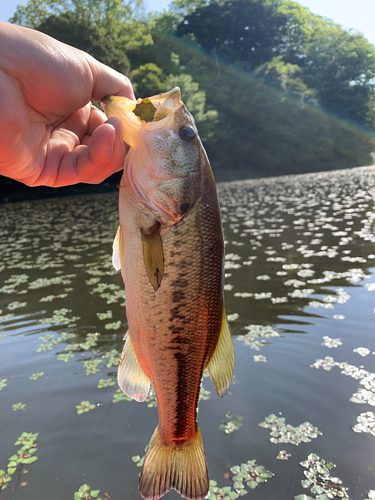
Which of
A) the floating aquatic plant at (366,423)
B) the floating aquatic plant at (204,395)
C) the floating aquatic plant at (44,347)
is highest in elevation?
the floating aquatic plant at (366,423)

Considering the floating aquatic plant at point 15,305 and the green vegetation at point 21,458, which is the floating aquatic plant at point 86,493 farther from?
the floating aquatic plant at point 15,305

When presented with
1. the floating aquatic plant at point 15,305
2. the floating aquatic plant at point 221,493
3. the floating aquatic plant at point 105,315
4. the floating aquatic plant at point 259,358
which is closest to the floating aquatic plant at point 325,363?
the floating aquatic plant at point 259,358

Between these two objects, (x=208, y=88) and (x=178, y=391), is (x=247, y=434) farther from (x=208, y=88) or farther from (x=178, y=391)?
(x=208, y=88)

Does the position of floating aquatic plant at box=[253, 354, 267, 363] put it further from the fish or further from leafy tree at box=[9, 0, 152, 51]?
leafy tree at box=[9, 0, 152, 51]

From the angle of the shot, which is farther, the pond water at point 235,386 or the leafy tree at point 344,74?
the leafy tree at point 344,74

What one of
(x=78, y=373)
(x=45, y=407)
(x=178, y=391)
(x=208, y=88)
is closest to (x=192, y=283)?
(x=178, y=391)

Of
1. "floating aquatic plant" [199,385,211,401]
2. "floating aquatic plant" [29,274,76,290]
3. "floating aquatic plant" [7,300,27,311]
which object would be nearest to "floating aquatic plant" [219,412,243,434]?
"floating aquatic plant" [199,385,211,401]

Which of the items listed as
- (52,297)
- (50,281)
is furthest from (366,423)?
(50,281)
